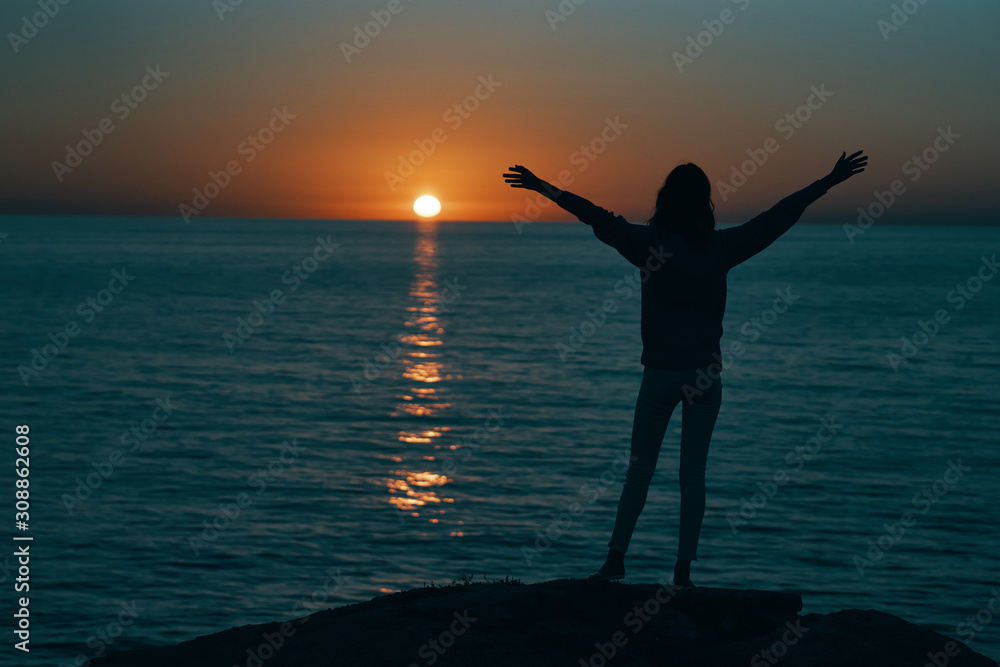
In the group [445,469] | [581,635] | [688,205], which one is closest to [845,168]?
[688,205]

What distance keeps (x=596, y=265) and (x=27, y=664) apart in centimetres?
16948

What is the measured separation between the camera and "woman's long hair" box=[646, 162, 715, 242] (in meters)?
6.32

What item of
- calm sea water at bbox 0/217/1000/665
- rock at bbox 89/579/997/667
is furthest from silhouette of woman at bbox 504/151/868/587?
calm sea water at bbox 0/217/1000/665

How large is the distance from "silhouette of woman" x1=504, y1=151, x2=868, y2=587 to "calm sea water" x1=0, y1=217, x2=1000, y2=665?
12441 millimetres

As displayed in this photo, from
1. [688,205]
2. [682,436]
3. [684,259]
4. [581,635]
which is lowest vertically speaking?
[581,635]

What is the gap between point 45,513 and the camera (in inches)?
912

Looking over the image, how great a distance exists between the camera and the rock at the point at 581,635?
647 centimetres

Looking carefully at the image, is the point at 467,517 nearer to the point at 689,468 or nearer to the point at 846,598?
the point at 846,598

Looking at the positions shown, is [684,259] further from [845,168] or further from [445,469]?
[445,469]

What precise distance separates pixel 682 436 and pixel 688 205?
1.68 meters

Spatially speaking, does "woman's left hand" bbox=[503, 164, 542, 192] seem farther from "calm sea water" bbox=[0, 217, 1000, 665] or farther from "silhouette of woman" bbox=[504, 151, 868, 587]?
"calm sea water" bbox=[0, 217, 1000, 665]

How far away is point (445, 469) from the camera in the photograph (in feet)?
91.9

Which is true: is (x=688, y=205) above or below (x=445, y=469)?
above

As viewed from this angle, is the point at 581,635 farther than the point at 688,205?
Yes
